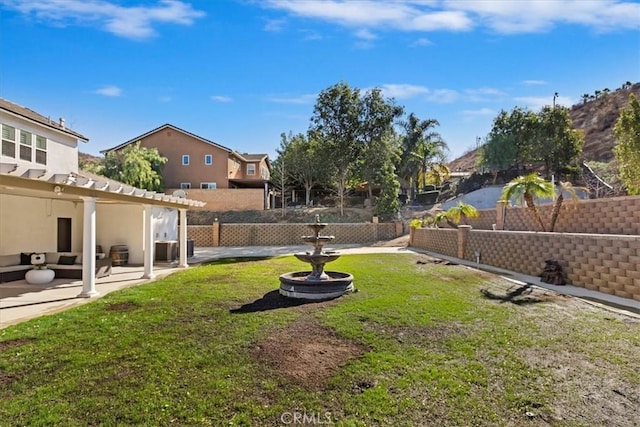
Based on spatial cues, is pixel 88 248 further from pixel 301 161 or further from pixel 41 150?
pixel 301 161

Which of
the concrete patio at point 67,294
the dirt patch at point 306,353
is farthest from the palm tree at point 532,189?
the dirt patch at point 306,353

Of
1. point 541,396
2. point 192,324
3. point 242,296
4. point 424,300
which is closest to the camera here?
point 541,396

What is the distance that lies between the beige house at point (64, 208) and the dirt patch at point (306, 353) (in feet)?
19.0

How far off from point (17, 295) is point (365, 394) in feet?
31.2

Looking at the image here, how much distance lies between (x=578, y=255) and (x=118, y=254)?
15382 millimetres

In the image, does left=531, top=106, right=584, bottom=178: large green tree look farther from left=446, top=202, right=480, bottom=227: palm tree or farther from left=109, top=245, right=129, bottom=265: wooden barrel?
left=109, top=245, right=129, bottom=265: wooden barrel

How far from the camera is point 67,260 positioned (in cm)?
1184

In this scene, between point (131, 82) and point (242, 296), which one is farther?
point (131, 82)

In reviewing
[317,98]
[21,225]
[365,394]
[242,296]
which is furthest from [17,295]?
[317,98]

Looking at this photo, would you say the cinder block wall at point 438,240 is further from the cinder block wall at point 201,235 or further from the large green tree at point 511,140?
the large green tree at point 511,140

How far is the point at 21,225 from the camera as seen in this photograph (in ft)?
41.0

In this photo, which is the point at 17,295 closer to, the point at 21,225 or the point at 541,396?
the point at 21,225

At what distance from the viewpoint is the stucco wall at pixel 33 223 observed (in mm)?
12000

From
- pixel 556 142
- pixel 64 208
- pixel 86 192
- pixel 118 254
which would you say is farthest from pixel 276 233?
pixel 556 142
